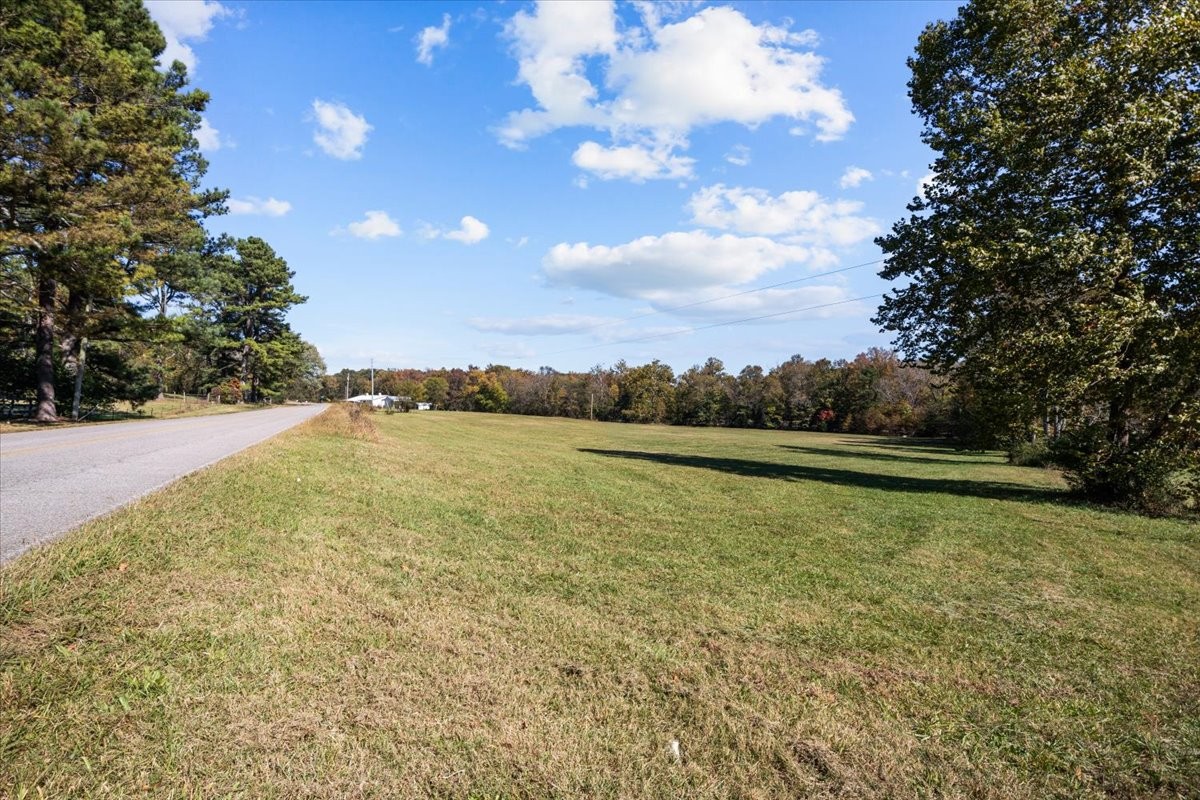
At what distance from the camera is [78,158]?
731 inches

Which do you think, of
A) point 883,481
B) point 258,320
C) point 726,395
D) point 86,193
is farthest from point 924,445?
point 258,320

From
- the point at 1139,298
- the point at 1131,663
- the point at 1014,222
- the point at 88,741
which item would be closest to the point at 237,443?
the point at 88,741

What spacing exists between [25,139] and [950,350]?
98.0 feet

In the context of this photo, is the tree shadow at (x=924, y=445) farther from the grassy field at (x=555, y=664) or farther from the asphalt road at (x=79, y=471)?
the asphalt road at (x=79, y=471)

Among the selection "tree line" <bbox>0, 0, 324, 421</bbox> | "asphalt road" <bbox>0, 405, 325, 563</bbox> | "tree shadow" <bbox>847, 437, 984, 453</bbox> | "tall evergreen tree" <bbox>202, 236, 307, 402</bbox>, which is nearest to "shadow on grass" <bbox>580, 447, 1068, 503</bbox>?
"asphalt road" <bbox>0, 405, 325, 563</bbox>

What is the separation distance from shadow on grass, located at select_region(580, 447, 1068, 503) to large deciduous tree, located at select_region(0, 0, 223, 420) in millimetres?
21773

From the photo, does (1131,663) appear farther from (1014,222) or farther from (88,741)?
(1014,222)

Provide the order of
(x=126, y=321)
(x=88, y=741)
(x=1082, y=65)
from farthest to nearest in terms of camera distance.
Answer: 1. (x=126, y=321)
2. (x=1082, y=65)
3. (x=88, y=741)

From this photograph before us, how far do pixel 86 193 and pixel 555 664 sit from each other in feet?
80.5

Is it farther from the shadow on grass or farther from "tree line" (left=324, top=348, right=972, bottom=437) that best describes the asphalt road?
"tree line" (left=324, top=348, right=972, bottom=437)

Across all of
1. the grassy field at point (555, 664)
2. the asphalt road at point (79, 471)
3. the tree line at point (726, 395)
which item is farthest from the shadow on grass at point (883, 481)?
the tree line at point (726, 395)

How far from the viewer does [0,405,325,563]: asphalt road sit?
19.5ft

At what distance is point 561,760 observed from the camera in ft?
10.8

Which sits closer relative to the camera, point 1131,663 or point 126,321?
point 1131,663
